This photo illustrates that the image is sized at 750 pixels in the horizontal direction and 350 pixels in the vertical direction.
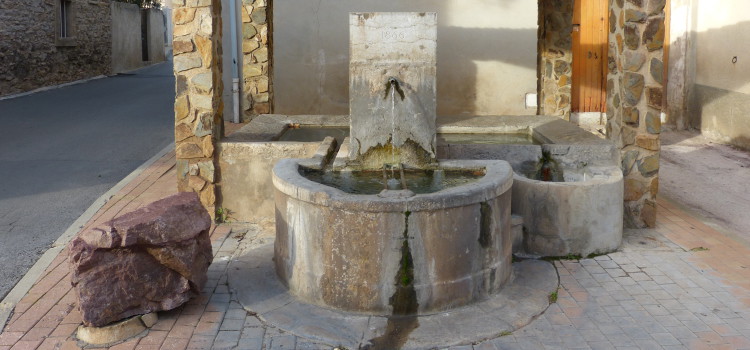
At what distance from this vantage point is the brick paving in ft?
14.2

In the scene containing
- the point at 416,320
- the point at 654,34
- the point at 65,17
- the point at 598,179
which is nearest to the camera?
the point at 416,320

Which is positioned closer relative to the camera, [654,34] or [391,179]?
[391,179]

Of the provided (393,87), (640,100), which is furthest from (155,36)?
(640,100)

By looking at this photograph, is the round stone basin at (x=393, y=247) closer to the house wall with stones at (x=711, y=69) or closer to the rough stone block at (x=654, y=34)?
the rough stone block at (x=654, y=34)

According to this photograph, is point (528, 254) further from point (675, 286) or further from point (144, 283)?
point (144, 283)

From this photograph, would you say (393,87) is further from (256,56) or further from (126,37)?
(126,37)

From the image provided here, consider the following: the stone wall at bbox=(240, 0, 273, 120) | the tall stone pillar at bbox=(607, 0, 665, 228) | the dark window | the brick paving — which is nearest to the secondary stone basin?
the brick paving

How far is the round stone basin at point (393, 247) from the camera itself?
4.62 meters

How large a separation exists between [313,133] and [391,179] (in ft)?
8.65

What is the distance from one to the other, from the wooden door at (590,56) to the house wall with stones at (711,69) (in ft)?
4.36

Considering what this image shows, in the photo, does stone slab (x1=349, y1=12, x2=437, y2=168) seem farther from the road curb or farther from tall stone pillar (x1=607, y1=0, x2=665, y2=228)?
the road curb

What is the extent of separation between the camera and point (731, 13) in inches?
434

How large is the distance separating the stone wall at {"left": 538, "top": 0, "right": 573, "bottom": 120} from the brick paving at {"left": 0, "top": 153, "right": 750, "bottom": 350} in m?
3.70

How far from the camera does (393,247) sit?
4.63 m
